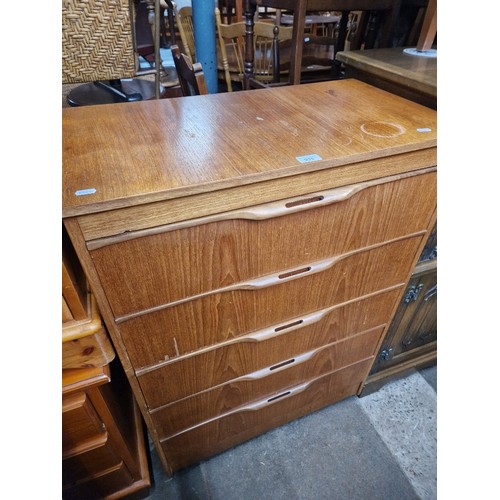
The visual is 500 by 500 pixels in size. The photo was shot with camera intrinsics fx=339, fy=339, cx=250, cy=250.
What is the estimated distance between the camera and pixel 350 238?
2.24ft

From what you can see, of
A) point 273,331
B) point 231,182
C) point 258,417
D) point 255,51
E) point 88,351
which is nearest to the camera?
point 231,182

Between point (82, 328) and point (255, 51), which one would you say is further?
point (255, 51)

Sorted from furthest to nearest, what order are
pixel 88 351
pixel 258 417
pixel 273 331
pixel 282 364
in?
1. pixel 258 417
2. pixel 282 364
3. pixel 273 331
4. pixel 88 351

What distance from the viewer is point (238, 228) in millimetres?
561

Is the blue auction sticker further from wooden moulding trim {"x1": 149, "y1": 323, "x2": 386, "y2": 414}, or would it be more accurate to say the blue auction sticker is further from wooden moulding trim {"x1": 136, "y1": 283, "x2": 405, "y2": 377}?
wooden moulding trim {"x1": 149, "y1": 323, "x2": 386, "y2": 414}

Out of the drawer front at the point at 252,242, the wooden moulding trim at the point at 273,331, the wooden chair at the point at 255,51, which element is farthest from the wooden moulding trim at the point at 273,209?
the wooden chair at the point at 255,51

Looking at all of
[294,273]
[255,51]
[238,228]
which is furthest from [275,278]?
[255,51]

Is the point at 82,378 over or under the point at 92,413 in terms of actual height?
over

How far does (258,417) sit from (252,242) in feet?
2.20

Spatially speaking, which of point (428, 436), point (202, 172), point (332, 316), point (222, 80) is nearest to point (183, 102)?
point (202, 172)

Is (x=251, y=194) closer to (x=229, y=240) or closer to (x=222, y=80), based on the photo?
(x=229, y=240)

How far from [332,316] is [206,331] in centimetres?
33

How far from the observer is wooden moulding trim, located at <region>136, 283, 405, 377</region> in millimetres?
690

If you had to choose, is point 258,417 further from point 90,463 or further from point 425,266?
point 425,266
